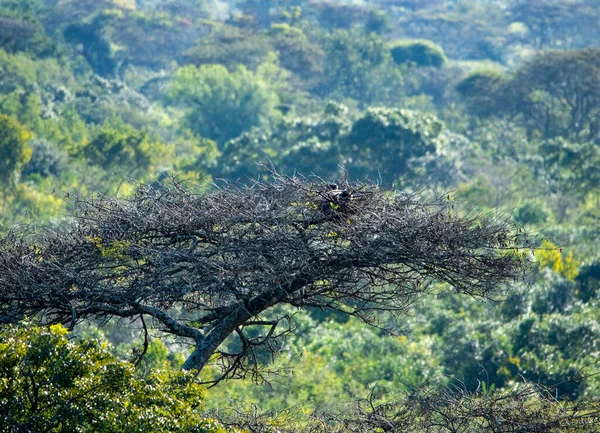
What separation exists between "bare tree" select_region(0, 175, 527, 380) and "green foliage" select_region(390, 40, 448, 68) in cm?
7285

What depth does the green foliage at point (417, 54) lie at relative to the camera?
8559 centimetres

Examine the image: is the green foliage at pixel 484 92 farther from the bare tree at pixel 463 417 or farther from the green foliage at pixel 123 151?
the bare tree at pixel 463 417

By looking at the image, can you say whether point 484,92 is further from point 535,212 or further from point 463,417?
point 463,417

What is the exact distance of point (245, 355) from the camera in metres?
13.6

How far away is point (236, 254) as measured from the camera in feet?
41.1

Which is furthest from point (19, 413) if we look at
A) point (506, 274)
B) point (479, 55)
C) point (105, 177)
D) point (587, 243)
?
point (479, 55)

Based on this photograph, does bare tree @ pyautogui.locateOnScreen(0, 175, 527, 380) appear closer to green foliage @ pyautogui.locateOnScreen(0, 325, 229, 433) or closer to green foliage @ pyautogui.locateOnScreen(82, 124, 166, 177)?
green foliage @ pyautogui.locateOnScreen(0, 325, 229, 433)

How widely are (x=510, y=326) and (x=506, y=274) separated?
1577 cm

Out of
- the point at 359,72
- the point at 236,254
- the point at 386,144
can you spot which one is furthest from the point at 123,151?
the point at 236,254

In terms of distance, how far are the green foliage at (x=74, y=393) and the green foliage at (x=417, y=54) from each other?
75730mm

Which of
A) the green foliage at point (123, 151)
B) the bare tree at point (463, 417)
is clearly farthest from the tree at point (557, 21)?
the bare tree at point (463, 417)

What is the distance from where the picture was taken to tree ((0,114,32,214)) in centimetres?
4578

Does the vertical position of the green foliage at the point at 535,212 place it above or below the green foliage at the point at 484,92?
above

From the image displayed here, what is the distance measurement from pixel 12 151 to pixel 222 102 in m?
24.2
